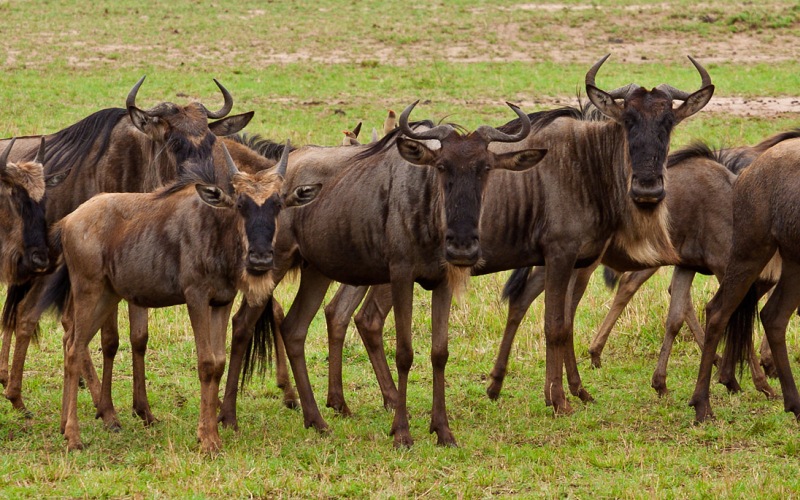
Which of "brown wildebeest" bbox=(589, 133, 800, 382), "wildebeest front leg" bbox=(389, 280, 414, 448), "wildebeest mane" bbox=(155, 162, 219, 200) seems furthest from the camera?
"brown wildebeest" bbox=(589, 133, 800, 382)

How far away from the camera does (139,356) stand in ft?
26.3

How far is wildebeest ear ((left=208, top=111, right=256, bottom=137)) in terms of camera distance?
29.9ft

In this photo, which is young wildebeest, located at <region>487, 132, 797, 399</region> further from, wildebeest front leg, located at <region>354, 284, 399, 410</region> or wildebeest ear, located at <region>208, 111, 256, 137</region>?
wildebeest ear, located at <region>208, 111, 256, 137</region>

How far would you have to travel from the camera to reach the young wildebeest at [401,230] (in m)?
7.18

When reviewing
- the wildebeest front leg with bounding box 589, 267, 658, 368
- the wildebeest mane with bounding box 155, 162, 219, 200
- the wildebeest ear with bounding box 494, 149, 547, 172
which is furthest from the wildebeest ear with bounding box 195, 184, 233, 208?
the wildebeest front leg with bounding box 589, 267, 658, 368

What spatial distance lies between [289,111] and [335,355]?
13.4 m

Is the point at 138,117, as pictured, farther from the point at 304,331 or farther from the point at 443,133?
the point at 443,133

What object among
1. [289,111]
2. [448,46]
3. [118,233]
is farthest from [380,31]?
[118,233]

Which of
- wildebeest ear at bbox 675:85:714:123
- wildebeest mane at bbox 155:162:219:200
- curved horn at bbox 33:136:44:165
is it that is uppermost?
wildebeest ear at bbox 675:85:714:123

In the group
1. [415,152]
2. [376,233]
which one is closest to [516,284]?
[376,233]

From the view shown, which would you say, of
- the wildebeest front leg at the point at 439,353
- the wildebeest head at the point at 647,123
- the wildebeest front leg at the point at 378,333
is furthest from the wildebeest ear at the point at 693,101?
the wildebeest front leg at the point at 378,333

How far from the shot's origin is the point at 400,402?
7.42 metres

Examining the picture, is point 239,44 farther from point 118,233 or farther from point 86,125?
point 118,233

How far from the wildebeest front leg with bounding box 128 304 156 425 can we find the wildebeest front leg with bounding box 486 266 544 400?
2642 mm
